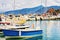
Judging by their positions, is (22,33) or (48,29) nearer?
(22,33)

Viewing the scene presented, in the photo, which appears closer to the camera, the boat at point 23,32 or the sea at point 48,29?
the boat at point 23,32

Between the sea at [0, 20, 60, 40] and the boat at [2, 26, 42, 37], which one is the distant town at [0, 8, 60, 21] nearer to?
the sea at [0, 20, 60, 40]

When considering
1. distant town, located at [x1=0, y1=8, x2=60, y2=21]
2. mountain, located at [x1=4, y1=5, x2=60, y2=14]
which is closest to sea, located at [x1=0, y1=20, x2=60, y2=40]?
distant town, located at [x1=0, y1=8, x2=60, y2=21]

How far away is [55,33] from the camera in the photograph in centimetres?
577

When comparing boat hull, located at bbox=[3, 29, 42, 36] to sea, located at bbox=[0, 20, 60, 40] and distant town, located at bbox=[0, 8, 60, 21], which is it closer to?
sea, located at bbox=[0, 20, 60, 40]

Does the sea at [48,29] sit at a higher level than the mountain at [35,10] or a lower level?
lower

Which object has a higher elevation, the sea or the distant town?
the distant town

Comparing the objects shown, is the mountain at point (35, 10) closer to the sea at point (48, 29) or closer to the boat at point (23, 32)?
the sea at point (48, 29)

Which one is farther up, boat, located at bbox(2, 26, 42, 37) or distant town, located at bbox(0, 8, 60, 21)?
distant town, located at bbox(0, 8, 60, 21)

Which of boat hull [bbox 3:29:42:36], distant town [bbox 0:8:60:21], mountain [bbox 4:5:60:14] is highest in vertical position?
mountain [bbox 4:5:60:14]

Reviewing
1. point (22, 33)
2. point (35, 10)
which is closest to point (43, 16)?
point (35, 10)

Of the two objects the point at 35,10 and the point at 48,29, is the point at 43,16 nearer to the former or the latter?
the point at 35,10

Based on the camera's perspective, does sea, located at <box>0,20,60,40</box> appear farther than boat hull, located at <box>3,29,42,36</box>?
Yes

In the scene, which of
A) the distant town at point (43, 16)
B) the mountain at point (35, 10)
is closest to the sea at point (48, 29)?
the distant town at point (43, 16)
